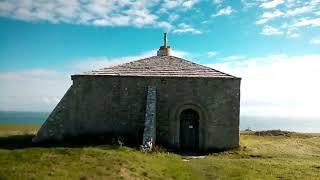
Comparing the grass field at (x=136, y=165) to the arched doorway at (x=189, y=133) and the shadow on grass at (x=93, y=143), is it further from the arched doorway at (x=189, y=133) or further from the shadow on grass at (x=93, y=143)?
the arched doorway at (x=189, y=133)

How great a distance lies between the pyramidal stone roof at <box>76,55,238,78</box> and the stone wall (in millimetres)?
376

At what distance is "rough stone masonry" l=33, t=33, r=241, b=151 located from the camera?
1102 inches

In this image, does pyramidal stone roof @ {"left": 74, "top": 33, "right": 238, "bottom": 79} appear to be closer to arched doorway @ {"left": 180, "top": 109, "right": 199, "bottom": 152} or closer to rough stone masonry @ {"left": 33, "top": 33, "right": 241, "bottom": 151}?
rough stone masonry @ {"left": 33, "top": 33, "right": 241, "bottom": 151}

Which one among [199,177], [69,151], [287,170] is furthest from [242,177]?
[69,151]

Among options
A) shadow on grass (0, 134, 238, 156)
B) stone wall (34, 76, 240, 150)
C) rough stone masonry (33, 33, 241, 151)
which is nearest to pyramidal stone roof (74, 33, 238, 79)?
rough stone masonry (33, 33, 241, 151)

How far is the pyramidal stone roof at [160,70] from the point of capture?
28.6 metres

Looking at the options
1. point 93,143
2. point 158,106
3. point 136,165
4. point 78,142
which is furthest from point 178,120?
point 136,165

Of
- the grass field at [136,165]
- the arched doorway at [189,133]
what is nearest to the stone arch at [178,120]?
the arched doorway at [189,133]

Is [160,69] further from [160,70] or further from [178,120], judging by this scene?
[178,120]

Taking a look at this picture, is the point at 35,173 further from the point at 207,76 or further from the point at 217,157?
the point at 207,76

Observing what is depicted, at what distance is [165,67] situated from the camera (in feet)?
96.9

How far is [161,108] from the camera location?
2827cm

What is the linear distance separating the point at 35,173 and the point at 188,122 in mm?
13037

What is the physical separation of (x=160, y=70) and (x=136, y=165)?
1077cm
